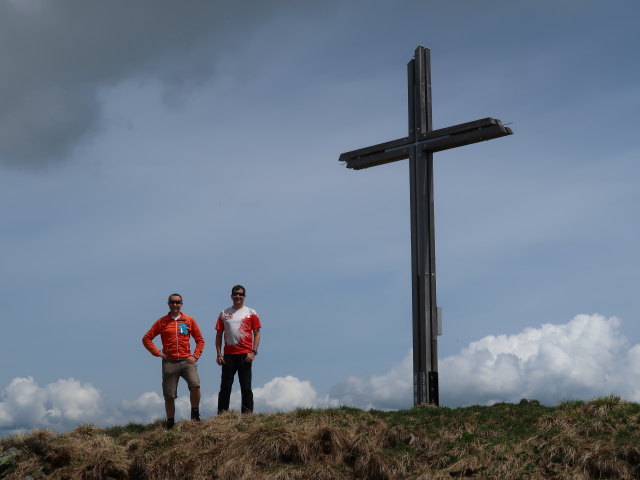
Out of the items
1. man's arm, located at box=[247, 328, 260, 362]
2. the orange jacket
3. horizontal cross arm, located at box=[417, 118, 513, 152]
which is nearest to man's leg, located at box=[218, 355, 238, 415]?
man's arm, located at box=[247, 328, 260, 362]

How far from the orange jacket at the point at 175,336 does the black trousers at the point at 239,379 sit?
2.29 feet

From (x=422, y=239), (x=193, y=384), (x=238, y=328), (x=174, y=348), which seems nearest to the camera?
(x=174, y=348)

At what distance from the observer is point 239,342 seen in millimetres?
Answer: 15156

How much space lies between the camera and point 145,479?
43.7ft

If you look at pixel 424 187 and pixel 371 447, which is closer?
pixel 371 447

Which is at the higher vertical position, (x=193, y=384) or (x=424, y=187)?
(x=424, y=187)

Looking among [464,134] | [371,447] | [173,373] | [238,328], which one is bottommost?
[371,447]

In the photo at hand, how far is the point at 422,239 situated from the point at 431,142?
77.0 inches

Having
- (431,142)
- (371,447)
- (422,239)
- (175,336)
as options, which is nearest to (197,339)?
(175,336)

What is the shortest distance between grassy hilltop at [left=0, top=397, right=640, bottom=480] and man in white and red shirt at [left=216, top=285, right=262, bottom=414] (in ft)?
2.72

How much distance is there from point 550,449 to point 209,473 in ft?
16.6

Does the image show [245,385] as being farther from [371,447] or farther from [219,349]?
[371,447]

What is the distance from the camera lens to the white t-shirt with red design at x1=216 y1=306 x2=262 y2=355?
49.6ft

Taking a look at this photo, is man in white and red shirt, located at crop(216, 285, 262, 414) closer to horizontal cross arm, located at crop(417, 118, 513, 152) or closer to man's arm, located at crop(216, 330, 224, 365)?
man's arm, located at crop(216, 330, 224, 365)
